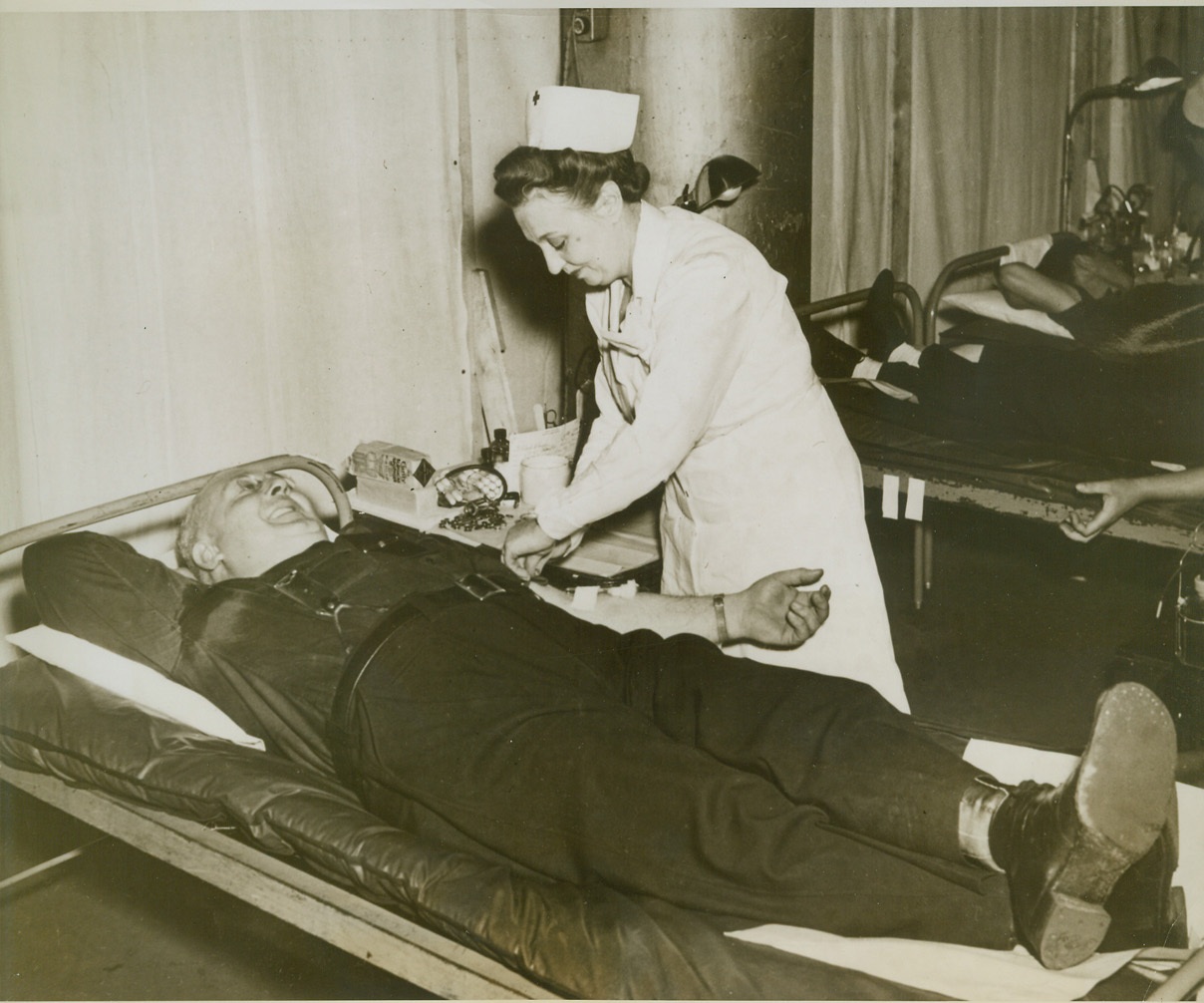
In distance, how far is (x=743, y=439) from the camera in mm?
2312

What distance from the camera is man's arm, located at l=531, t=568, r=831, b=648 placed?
2246mm

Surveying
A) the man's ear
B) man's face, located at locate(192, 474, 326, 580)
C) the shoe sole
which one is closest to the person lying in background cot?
the shoe sole

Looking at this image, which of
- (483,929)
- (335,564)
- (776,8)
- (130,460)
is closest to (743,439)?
(335,564)

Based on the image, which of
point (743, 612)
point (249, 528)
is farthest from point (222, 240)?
point (743, 612)

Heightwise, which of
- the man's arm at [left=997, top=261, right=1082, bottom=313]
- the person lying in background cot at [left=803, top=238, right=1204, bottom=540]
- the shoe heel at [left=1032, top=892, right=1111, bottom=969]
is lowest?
the shoe heel at [left=1032, top=892, right=1111, bottom=969]

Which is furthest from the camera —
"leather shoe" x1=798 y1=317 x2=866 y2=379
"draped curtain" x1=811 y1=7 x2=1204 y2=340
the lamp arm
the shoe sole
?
the lamp arm

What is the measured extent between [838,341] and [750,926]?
2.77m

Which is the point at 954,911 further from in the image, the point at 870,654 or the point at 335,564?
the point at 335,564

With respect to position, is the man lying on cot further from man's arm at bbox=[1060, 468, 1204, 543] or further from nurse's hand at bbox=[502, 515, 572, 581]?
man's arm at bbox=[1060, 468, 1204, 543]

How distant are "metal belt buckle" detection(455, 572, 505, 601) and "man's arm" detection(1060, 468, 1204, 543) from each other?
159 cm

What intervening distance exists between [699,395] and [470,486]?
111 centimetres

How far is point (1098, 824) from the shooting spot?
136 cm

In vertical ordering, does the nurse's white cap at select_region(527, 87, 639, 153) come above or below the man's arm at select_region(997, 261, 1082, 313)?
above

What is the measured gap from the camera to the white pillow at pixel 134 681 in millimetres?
2059
